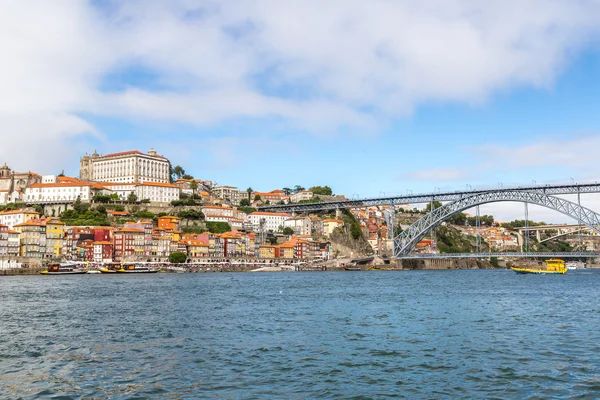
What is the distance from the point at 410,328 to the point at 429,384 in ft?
20.6

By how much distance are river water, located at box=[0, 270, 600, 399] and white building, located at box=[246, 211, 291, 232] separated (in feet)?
235

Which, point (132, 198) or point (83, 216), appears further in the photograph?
point (132, 198)

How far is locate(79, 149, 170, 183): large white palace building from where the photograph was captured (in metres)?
94.3

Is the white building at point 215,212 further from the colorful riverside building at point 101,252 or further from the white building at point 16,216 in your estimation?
the white building at point 16,216

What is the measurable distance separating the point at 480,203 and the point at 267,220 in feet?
138

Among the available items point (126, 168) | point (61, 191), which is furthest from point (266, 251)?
point (61, 191)

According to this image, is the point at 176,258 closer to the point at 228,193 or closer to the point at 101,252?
the point at 101,252

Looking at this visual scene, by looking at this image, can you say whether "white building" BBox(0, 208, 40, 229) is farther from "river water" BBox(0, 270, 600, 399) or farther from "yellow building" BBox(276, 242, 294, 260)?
"river water" BBox(0, 270, 600, 399)

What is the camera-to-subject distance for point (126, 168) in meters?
94.8

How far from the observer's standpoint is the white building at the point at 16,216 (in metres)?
72.0

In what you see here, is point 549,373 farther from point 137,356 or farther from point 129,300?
point 129,300

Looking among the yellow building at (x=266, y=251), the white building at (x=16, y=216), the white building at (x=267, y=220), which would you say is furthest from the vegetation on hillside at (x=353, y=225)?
the white building at (x=16, y=216)

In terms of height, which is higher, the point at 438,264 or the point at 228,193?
the point at 228,193

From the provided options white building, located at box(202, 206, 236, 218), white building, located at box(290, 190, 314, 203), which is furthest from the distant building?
white building, located at box(290, 190, 314, 203)
